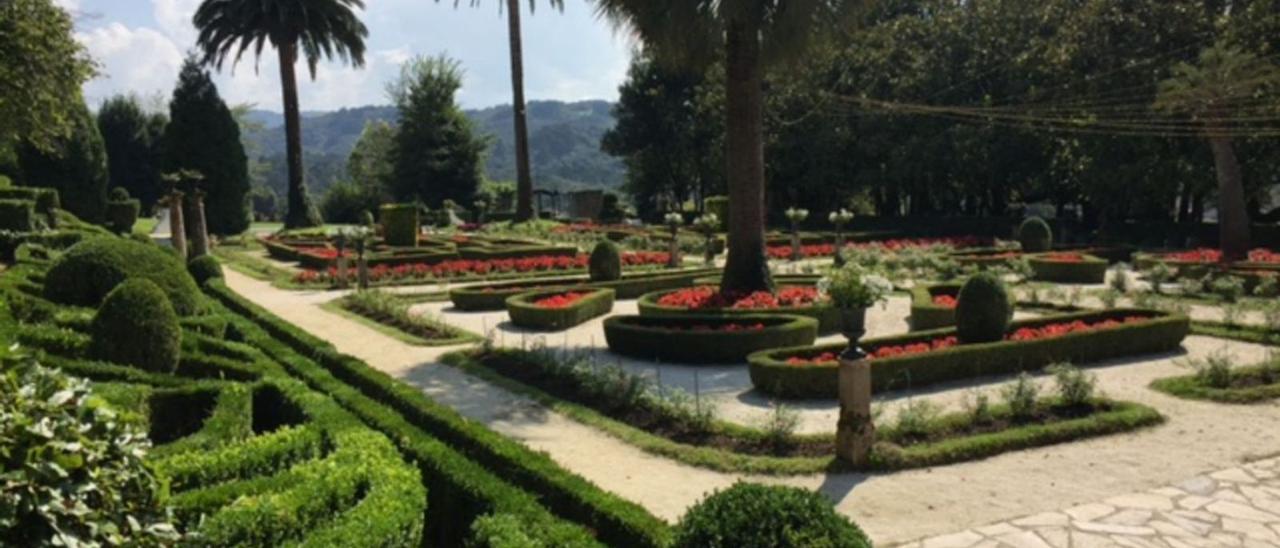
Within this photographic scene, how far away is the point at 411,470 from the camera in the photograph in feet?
20.5

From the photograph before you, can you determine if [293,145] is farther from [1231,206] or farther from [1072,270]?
[1231,206]

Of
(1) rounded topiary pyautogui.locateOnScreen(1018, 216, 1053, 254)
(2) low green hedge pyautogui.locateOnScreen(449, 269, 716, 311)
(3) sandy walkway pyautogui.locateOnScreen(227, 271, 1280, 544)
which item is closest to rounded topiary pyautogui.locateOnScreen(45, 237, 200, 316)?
(3) sandy walkway pyautogui.locateOnScreen(227, 271, 1280, 544)

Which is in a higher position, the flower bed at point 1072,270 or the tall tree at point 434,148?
the tall tree at point 434,148

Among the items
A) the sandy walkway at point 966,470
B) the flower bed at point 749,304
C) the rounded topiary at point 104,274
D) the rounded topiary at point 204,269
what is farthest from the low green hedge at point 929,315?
the rounded topiary at point 204,269

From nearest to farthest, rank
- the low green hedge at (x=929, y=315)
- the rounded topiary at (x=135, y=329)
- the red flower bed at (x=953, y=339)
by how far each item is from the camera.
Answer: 1. the rounded topiary at (x=135, y=329)
2. the red flower bed at (x=953, y=339)
3. the low green hedge at (x=929, y=315)

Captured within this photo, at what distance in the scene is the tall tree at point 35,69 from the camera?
17.3 metres

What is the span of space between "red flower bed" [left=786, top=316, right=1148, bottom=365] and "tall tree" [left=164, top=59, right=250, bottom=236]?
32.4 m

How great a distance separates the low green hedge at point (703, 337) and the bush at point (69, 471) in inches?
Answer: 360

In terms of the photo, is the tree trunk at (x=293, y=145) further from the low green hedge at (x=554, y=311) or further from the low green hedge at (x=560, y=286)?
the low green hedge at (x=554, y=311)

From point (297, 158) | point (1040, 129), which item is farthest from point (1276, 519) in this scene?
point (297, 158)

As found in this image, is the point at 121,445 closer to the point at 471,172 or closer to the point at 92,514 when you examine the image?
the point at 92,514

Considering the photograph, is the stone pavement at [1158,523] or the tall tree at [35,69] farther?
the tall tree at [35,69]

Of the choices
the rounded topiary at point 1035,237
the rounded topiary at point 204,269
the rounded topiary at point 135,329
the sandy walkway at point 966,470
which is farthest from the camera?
the rounded topiary at point 1035,237

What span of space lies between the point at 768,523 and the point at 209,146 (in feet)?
125
